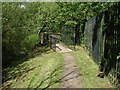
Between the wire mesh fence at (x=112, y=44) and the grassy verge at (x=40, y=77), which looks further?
the grassy verge at (x=40, y=77)

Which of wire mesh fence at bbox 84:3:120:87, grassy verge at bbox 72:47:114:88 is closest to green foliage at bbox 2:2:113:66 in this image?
grassy verge at bbox 72:47:114:88

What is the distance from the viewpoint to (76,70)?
5906mm

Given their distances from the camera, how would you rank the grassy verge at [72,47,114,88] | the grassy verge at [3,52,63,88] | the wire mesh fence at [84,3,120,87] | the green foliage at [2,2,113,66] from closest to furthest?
the wire mesh fence at [84,3,120,87], the grassy verge at [72,47,114,88], the grassy verge at [3,52,63,88], the green foliage at [2,2,113,66]

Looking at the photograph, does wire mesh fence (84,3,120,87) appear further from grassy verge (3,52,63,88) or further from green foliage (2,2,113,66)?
green foliage (2,2,113,66)

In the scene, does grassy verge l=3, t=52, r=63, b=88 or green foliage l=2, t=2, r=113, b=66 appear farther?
green foliage l=2, t=2, r=113, b=66

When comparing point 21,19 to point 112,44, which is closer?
point 112,44

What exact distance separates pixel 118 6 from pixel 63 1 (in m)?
10.6

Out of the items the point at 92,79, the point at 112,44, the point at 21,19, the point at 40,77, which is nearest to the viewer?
the point at 112,44

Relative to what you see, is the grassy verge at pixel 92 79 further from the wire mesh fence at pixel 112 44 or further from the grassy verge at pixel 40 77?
the grassy verge at pixel 40 77

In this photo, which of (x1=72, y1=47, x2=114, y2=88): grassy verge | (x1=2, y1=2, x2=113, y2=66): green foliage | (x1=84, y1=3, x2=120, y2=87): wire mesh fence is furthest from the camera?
(x1=2, y1=2, x2=113, y2=66): green foliage

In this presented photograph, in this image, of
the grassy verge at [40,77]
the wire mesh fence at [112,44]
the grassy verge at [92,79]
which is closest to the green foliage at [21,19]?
the grassy verge at [40,77]

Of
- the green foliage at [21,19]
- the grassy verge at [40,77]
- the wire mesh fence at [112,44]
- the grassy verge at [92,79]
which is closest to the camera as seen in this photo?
the wire mesh fence at [112,44]

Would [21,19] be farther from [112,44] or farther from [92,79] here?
[112,44]

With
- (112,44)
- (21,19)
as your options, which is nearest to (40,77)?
(112,44)
